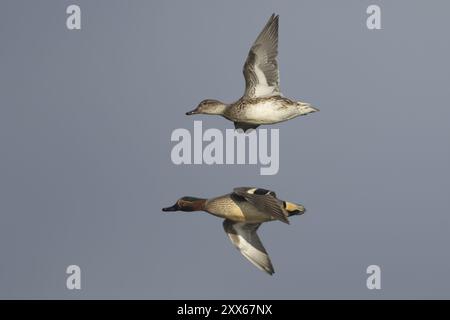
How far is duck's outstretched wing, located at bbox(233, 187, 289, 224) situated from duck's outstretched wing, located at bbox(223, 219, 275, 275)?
0.91 metres

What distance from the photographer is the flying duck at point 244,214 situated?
12938 mm

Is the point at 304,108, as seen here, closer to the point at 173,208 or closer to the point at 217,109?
the point at 217,109

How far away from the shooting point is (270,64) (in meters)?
13.1

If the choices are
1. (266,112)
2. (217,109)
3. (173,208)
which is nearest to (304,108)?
(266,112)

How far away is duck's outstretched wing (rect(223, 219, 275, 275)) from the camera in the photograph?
13394 mm

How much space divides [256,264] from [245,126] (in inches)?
60.3

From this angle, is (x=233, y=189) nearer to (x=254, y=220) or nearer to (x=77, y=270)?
(x=254, y=220)

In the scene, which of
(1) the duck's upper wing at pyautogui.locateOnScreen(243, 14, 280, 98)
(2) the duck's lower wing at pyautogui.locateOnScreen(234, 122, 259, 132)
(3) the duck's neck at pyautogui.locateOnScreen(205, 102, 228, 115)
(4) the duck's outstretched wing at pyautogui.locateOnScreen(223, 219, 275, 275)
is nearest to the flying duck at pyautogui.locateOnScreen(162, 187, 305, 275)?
(4) the duck's outstretched wing at pyautogui.locateOnScreen(223, 219, 275, 275)

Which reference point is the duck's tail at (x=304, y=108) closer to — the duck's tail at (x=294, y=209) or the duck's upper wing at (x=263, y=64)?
the duck's upper wing at (x=263, y=64)

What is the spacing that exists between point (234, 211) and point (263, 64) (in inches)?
64.6

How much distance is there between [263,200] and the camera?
40.5ft
